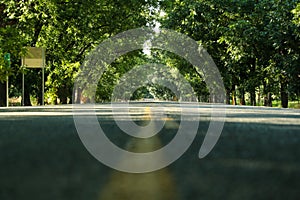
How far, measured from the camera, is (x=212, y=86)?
1591 inches

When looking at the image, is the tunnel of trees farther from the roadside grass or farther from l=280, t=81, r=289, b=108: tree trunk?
the roadside grass

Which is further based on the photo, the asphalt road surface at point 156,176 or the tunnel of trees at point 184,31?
the tunnel of trees at point 184,31

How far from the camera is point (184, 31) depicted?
3503cm

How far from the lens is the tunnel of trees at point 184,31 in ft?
84.9

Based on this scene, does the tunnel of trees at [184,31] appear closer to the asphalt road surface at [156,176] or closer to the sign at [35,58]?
the sign at [35,58]

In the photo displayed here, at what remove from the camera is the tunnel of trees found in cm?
2589

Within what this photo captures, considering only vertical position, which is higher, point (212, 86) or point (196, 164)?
point (212, 86)

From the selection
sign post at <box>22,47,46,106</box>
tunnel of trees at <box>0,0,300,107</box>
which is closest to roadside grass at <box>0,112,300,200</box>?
tunnel of trees at <box>0,0,300,107</box>

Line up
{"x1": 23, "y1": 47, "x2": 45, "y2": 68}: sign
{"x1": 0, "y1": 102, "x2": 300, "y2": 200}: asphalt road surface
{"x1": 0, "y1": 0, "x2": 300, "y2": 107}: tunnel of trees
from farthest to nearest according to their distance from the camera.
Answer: {"x1": 23, "y1": 47, "x2": 45, "y2": 68}: sign → {"x1": 0, "y1": 0, "x2": 300, "y2": 107}: tunnel of trees → {"x1": 0, "y1": 102, "x2": 300, "y2": 200}: asphalt road surface

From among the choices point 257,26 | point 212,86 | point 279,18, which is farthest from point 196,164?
point 212,86

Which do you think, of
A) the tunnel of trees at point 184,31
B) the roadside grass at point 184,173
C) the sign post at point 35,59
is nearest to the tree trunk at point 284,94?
the tunnel of trees at point 184,31

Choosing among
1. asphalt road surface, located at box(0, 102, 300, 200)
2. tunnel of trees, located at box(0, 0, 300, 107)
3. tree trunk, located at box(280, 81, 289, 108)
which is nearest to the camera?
asphalt road surface, located at box(0, 102, 300, 200)

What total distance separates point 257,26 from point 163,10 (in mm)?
9873

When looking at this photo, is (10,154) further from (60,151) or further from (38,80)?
(38,80)
